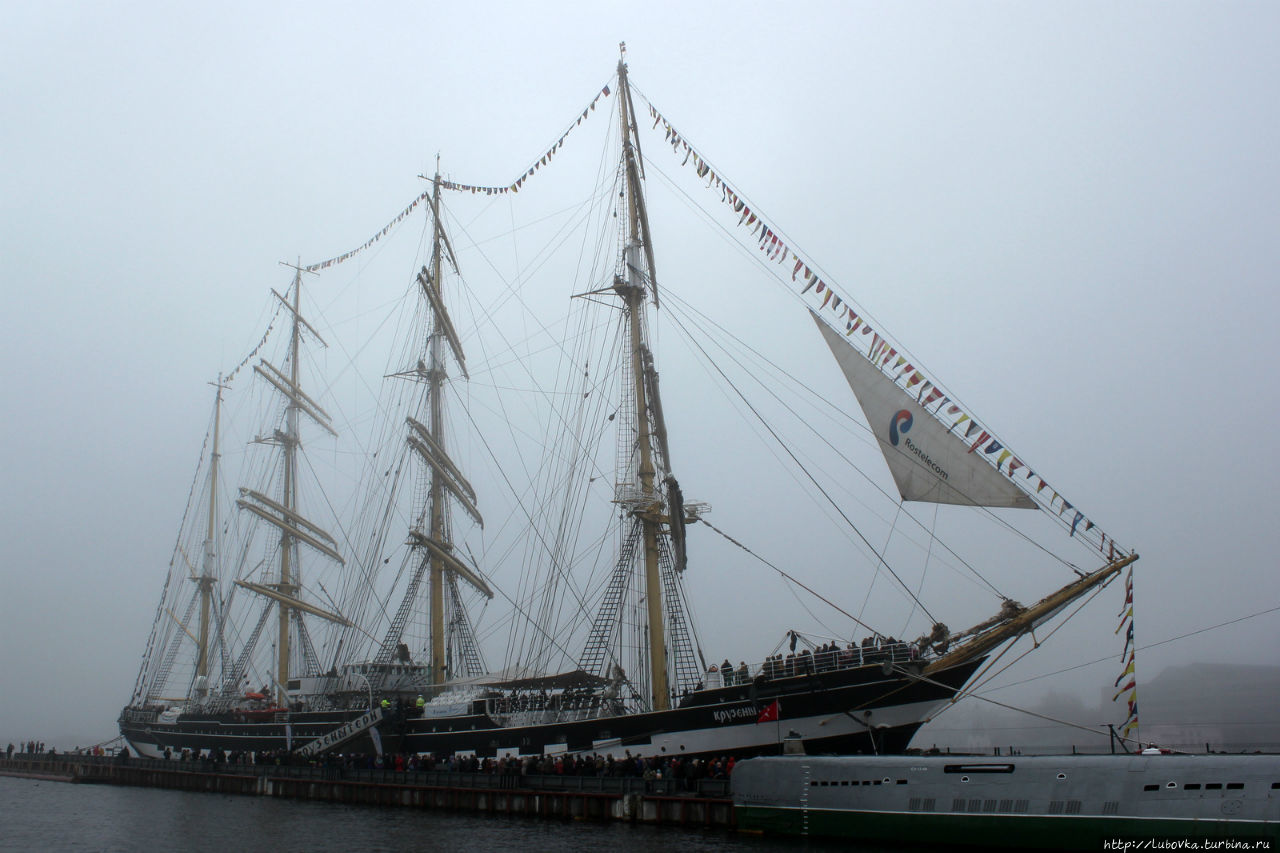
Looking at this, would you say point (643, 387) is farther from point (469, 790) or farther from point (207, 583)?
point (207, 583)

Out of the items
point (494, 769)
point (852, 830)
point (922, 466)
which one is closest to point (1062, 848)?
point (852, 830)

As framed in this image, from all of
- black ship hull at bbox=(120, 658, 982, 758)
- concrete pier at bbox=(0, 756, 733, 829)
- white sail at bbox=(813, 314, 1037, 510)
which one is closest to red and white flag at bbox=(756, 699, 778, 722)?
black ship hull at bbox=(120, 658, 982, 758)

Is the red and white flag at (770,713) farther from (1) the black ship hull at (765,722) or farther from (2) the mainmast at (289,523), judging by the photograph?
(2) the mainmast at (289,523)

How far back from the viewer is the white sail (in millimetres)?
23203

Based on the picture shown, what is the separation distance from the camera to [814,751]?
2539 cm

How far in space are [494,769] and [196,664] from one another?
4286 cm

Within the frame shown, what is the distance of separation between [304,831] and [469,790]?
528cm

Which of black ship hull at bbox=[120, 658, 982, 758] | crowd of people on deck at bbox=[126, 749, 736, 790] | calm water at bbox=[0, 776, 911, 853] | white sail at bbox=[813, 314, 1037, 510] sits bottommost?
calm water at bbox=[0, 776, 911, 853]

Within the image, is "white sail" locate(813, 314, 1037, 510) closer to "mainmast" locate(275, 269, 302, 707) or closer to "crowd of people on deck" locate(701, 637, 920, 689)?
"crowd of people on deck" locate(701, 637, 920, 689)

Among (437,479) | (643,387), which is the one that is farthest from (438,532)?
(643,387)

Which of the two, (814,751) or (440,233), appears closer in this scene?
(814,751)

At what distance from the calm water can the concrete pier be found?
493 mm

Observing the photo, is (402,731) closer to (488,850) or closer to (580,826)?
(580,826)

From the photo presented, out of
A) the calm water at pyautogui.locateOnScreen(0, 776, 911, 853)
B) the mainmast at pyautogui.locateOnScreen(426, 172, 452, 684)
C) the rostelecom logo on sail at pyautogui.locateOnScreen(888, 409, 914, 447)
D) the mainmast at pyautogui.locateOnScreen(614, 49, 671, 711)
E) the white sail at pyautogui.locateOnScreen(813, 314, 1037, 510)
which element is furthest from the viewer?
the mainmast at pyautogui.locateOnScreen(426, 172, 452, 684)
